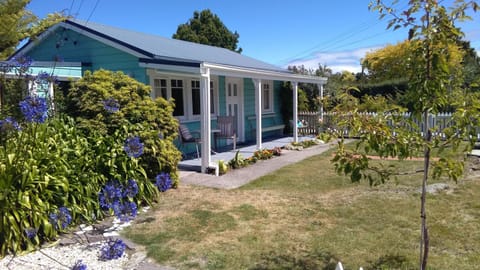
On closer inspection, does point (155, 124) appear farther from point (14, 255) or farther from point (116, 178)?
point (14, 255)

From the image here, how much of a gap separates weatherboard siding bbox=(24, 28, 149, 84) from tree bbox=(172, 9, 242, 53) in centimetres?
2487

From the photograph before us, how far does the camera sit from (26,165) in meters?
4.48

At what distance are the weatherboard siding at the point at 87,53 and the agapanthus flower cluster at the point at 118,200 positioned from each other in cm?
462

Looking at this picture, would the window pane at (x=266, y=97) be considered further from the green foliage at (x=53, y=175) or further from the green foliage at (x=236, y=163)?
the green foliage at (x=53, y=175)

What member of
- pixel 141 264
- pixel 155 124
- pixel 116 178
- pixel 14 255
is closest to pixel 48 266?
pixel 14 255

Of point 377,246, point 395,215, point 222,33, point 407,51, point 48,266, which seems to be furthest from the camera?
point 222,33

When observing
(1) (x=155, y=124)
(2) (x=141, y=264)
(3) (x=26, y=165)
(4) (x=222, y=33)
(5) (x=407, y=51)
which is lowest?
(2) (x=141, y=264)

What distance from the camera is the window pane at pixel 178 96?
34.2 ft

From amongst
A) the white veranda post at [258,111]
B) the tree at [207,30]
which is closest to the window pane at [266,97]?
the white veranda post at [258,111]

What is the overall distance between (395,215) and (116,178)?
13.6ft

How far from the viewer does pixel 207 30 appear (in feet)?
117

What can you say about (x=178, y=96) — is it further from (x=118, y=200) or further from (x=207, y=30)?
(x=207, y=30)

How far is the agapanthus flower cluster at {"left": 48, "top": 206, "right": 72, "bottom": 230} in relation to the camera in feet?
14.3

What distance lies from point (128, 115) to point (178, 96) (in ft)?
13.4
